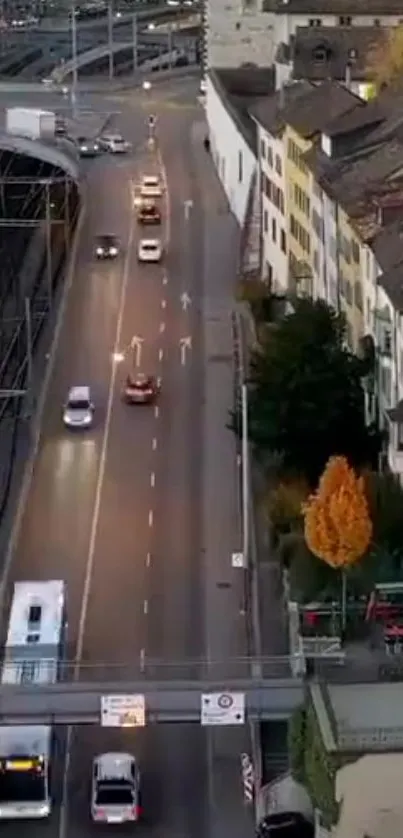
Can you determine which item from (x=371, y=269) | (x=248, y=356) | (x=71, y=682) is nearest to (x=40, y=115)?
(x=248, y=356)

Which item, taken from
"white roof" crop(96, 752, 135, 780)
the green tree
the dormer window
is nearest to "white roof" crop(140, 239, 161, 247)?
the dormer window

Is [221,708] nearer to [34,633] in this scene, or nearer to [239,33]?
[34,633]

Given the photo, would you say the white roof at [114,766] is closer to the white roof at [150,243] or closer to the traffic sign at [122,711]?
the traffic sign at [122,711]

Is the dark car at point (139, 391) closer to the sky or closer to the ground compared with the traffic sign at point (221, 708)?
closer to the sky

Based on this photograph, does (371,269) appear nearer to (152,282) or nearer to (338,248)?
(338,248)

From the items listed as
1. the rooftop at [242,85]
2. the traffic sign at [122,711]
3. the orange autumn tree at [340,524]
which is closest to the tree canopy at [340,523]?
the orange autumn tree at [340,524]
